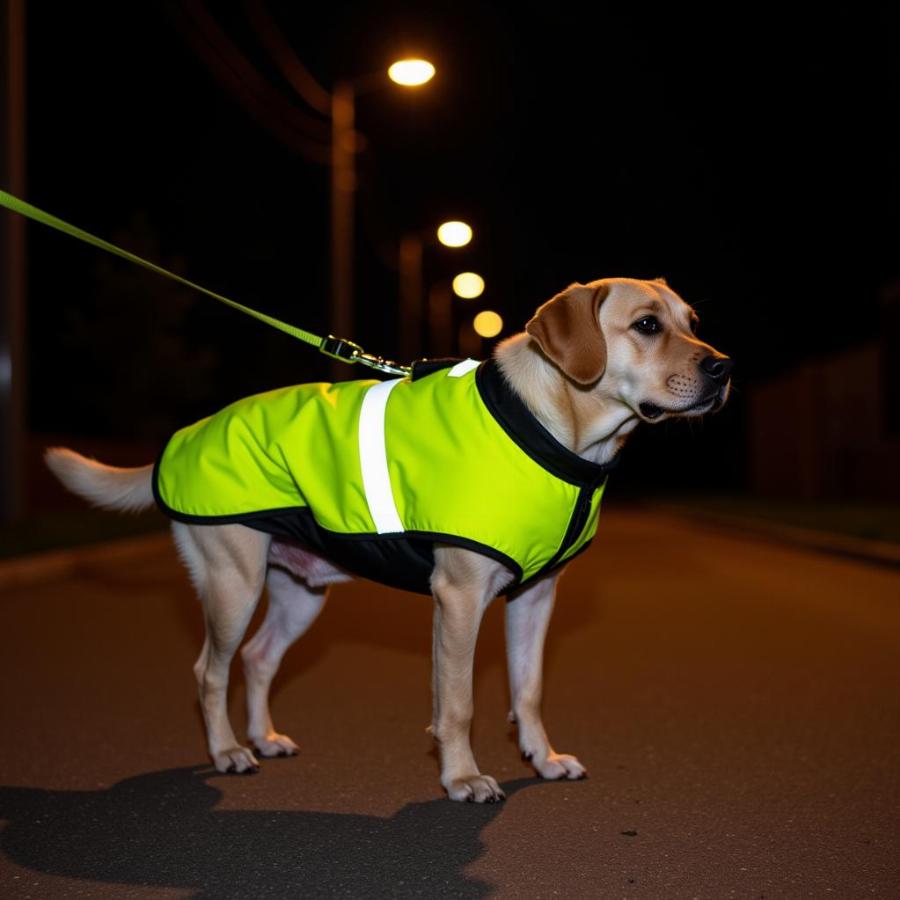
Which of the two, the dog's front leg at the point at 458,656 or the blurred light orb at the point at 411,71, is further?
the blurred light orb at the point at 411,71

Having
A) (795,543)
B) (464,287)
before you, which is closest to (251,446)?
(795,543)

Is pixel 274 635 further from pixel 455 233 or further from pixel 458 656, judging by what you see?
pixel 455 233

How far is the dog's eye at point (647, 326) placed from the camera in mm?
Answer: 4637

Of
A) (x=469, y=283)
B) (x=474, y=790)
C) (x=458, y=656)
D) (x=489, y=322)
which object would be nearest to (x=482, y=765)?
(x=474, y=790)

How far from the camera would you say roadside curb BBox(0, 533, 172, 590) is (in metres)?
11.2

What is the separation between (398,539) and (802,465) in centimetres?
3493

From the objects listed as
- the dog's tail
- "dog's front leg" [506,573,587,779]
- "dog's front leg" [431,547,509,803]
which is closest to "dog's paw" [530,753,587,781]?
"dog's front leg" [506,573,587,779]

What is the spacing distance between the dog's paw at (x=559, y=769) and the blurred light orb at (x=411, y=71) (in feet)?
38.9

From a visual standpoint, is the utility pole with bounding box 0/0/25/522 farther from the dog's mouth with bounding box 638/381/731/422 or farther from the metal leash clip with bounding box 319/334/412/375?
the dog's mouth with bounding box 638/381/731/422

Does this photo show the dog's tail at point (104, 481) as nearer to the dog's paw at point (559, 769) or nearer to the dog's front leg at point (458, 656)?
the dog's front leg at point (458, 656)

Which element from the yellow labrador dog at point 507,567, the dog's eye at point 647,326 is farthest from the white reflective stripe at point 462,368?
the dog's eye at point 647,326

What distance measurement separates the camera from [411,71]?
50.2 ft

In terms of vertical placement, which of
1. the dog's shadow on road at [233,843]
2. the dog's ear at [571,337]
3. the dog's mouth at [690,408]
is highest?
the dog's ear at [571,337]

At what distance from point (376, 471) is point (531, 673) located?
0.96 metres
